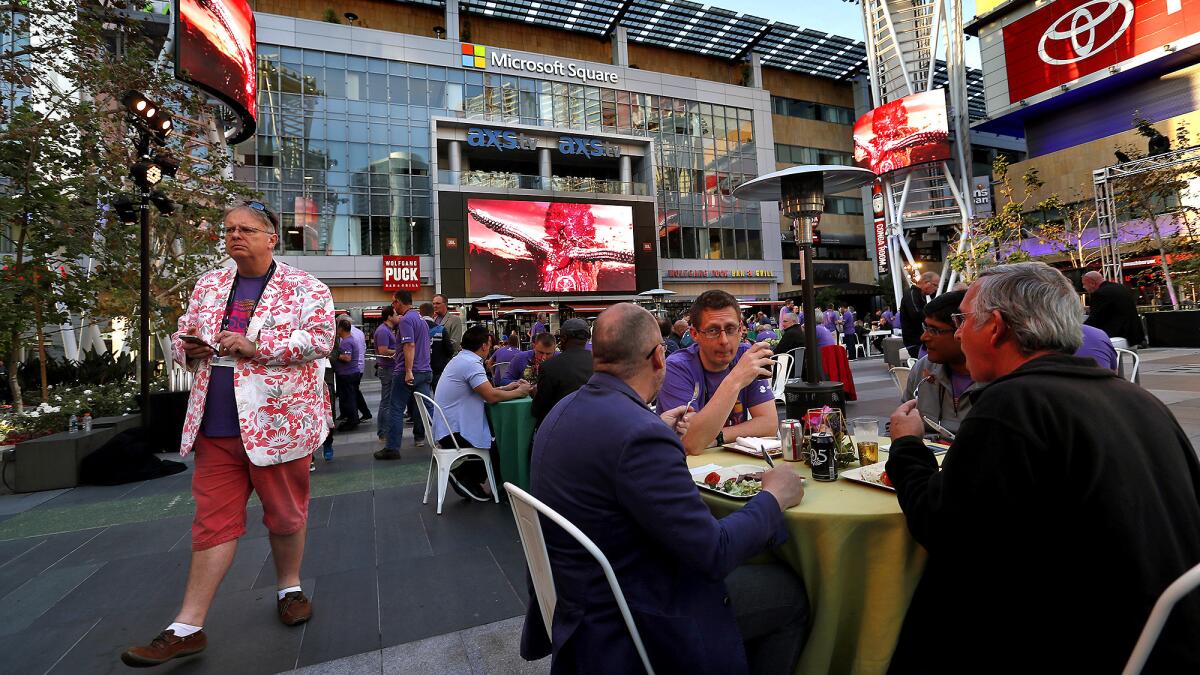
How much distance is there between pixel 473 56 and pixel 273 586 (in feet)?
95.3

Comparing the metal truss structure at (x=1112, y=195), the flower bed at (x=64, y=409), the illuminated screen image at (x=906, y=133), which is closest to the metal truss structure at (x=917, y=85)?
the illuminated screen image at (x=906, y=133)

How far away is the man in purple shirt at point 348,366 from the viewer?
305 inches

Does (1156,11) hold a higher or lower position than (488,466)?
higher

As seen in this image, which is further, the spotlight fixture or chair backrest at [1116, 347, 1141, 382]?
the spotlight fixture

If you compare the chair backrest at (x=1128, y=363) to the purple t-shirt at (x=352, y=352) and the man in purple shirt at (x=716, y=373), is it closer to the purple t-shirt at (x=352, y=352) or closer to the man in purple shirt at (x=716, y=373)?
the man in purple shirt at (x=716, y=373)

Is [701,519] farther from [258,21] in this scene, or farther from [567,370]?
[258,21]

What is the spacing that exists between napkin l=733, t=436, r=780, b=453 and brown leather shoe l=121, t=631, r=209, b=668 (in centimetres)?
245

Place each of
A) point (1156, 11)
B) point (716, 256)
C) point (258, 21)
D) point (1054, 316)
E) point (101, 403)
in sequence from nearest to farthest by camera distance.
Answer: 1. point (1054, 316)
2. point (101, 403)
3. point (1156, 11)
4. point (258, 21)
5. point (716, 256)

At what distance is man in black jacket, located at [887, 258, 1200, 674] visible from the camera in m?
1.12

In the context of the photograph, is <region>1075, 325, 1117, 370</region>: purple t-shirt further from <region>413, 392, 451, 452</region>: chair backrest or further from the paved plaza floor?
<region>413, 392, 451, 452</region>: chair backrest

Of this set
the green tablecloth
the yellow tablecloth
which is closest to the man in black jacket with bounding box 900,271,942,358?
the green tablecloth

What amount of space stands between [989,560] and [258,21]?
31243 mm

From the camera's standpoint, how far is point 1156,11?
2216 centimetres

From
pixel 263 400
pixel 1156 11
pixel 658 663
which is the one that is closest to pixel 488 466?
pixel 263 400
